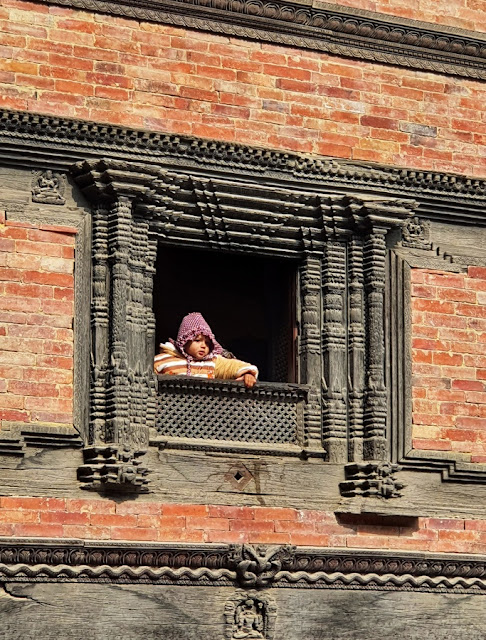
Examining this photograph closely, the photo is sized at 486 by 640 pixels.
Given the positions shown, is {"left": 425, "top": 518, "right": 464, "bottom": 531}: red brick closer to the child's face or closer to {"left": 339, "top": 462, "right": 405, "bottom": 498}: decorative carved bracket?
{"left": 339, "top": 462, "right": 405, "bottom": 498}: decorative carved bracket

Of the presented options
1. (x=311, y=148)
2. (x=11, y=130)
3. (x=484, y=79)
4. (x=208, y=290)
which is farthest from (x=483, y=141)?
(x=11, y=130)

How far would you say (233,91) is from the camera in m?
13.9

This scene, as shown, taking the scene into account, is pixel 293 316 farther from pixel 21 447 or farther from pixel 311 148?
pixel 21 447

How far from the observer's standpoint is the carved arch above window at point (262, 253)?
43.0 ft

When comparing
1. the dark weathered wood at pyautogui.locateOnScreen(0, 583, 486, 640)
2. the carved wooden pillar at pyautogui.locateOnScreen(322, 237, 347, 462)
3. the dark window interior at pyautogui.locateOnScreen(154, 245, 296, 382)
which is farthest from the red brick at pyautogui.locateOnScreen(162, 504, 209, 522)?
the dark window interior at pyautogui.locateOnScreen(154, 245, 296, 382)

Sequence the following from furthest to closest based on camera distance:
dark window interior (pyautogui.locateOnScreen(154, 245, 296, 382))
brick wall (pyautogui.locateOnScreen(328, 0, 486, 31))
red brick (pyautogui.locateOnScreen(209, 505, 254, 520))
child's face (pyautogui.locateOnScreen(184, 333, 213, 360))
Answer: dark window interior (pyautogui.locateOnScreen(154, 245, 296, 382)), brick wall (pyautogui.locateOnScreen(328, 0, 486, 31)), child's face (pyautogui.locateOnScreen(184, 333, 213, 360)), red brick (pyautogui.locateOnScreen(209, 505, 254, 520))

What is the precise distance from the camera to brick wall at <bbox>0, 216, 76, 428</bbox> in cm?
1286

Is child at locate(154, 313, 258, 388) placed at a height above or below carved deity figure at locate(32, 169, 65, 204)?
below

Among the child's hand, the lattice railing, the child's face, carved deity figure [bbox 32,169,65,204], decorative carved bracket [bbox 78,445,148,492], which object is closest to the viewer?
decorative carved bracket [bbox 78,445,148,492]

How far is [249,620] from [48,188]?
3.20 m

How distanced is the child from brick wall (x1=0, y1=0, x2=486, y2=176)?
1.37 metres

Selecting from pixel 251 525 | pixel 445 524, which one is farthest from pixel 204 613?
pixel 445 524

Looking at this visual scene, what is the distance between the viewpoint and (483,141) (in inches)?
580

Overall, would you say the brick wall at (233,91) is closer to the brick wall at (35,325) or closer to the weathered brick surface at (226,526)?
the brick wall at (35,325)
